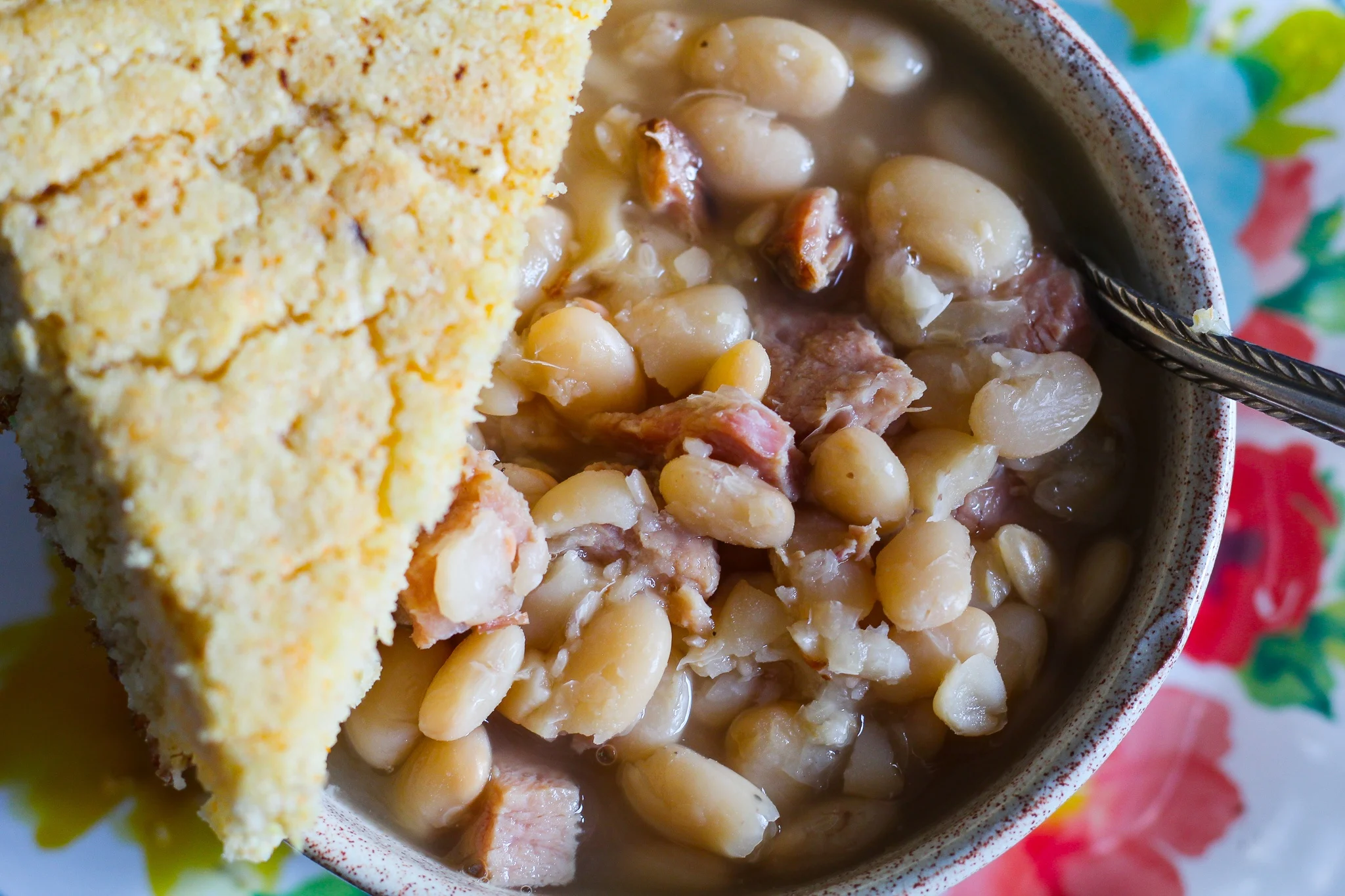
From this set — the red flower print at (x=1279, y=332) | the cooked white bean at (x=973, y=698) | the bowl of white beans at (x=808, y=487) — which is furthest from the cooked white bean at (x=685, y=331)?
the red flower print at (x=1279, y=332)

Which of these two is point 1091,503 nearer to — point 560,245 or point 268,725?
point 560,245

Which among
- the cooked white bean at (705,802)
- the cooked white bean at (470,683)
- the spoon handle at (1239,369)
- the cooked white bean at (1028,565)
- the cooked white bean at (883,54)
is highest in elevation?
the cooked white bean at (883,54)

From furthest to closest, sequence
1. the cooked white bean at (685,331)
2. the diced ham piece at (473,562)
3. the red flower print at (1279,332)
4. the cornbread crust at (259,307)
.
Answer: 1. the red flower print at (1279,332)
2. the cooked white bean at (685,331)
3. the diced ham piece at (473,562)
4. the cornbread crust at (259,307)

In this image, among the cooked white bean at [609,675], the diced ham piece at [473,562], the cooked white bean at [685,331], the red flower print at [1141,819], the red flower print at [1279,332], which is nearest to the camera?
the diced ham piece at [473,562]

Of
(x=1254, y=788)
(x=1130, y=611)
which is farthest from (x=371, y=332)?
(x=1254, y=788)

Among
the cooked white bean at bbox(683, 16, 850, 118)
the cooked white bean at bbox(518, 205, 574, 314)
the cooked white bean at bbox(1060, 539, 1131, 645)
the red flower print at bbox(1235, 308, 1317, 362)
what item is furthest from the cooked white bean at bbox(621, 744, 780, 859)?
the red flower print at bbox(1235, 308, 1317, 362)

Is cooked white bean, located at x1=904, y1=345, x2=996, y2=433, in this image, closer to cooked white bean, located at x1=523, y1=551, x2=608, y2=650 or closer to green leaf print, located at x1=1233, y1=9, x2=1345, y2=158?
cooked white bean, located at x1=523, y1=551, x2=608, y2=650

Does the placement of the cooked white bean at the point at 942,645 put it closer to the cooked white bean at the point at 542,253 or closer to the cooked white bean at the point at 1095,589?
the cooked white bean at the point at 1095,589
